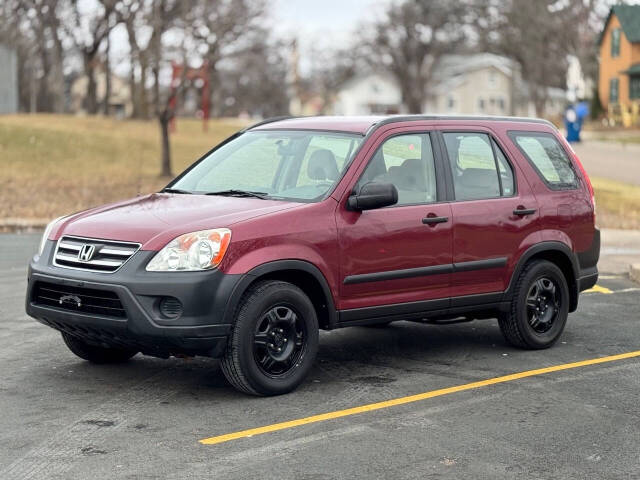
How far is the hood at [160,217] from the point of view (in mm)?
6980

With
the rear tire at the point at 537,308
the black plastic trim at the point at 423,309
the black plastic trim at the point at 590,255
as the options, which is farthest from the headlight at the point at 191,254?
the black plastic trim at the point at 590,255

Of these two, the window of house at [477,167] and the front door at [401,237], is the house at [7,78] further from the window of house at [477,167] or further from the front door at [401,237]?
the front door at [401,237]

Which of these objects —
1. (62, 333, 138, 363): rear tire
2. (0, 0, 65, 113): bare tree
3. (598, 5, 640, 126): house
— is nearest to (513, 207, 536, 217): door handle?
(62, 333, 138, 363): rear tire

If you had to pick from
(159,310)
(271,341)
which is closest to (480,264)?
(271,341)

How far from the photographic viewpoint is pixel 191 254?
689 cm

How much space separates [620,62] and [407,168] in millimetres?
64519

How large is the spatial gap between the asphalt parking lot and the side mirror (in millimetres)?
1172

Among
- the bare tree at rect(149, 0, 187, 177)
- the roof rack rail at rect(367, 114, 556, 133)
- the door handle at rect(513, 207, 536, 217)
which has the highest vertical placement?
the bare tree at rect(149, 0, 187, 177)

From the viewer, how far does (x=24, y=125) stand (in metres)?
40.2

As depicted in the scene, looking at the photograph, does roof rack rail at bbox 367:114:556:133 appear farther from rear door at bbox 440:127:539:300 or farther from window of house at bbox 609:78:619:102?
window of house at bbox 609:78:619:102

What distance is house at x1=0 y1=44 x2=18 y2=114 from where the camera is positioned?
5275 centimetres

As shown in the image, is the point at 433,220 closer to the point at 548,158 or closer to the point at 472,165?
the point at 472,165

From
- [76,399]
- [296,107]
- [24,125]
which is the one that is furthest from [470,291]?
[296,107]

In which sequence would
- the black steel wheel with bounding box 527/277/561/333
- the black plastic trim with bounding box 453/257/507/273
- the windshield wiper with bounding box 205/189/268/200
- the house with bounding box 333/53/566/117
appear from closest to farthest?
1. the windshield wiper with bounding box 205/189/268/200
2. the black plastic trim with bounding box 453/257/507/273
3. the black steel wheel with bounding box 527/277/561/333
4. the house with bounding box 333/53/566/117
